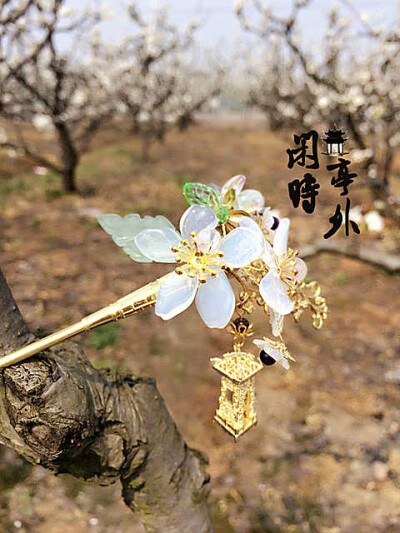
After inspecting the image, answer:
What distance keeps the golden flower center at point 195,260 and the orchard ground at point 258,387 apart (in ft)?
2.49

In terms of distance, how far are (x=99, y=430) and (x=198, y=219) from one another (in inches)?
33.2

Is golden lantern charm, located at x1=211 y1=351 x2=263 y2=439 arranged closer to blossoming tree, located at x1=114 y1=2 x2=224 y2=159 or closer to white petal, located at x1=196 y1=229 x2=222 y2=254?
white petal, located at x1=196 y1=229 x2=222 y2=254

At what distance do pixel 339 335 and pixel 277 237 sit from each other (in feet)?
13.4

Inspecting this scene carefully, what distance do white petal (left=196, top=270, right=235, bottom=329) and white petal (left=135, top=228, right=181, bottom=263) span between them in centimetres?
11

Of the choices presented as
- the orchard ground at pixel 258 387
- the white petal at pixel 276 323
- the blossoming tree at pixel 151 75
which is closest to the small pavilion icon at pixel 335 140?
the white petal at pixel 276 323

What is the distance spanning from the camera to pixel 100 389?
4.61 feet

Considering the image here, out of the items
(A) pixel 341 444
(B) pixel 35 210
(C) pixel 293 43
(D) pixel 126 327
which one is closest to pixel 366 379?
(A) pixel 341 444

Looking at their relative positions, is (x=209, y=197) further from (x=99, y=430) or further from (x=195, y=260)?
(x=99, y=430)

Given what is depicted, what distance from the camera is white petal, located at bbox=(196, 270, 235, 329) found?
98 centimetres

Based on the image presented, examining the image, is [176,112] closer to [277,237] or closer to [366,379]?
[366,379]

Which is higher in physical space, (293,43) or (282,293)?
(293,43)

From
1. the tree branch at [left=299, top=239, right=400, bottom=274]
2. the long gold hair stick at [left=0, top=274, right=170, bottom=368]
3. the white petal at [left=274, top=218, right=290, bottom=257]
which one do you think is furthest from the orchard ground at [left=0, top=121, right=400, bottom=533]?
the tree branch at [left=299, top=239, right=400, bottom=274]

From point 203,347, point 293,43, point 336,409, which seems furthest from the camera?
point 293,43

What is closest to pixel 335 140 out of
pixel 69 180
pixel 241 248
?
pixel 241 248
